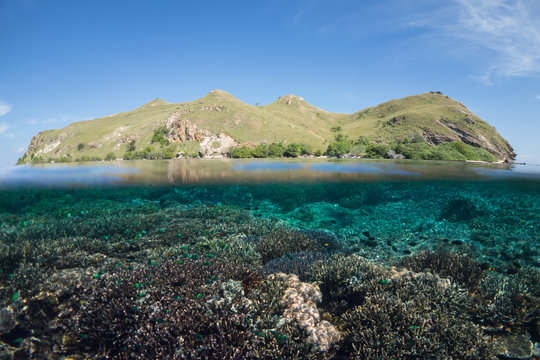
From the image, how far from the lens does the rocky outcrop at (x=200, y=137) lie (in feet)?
246

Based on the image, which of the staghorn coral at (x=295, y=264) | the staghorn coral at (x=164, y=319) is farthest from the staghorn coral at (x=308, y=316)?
the staghorn coral at (x=295, y=264)

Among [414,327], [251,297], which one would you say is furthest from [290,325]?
[414,327]

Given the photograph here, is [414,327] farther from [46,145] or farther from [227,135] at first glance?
[46,145]

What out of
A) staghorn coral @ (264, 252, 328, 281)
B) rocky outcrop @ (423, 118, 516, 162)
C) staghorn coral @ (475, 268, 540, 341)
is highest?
rocky outcrop @ (423, 118, 516, 162)

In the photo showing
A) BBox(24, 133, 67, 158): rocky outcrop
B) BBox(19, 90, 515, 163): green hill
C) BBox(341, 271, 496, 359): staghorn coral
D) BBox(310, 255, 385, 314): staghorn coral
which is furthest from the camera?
BBox(24, 133, 67, 158): rocky outcrop

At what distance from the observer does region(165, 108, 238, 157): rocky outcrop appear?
246 feet

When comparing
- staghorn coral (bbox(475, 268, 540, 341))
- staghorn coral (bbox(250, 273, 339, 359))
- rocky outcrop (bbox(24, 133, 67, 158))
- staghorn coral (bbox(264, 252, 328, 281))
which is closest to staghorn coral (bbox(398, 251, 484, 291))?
staghorn coral (bbox(475, 268, 540, 341))

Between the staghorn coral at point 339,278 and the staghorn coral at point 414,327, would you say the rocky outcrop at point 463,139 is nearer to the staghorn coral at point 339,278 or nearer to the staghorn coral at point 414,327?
the staghorn coral at point 339,278

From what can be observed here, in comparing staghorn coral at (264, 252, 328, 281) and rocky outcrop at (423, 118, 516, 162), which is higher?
rocky outcrop at (423, 118, 516, 162)

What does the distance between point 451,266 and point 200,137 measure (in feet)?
273

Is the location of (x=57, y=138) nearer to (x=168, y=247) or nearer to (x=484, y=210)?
(x=168, y=247)

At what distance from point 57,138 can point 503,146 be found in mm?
191333

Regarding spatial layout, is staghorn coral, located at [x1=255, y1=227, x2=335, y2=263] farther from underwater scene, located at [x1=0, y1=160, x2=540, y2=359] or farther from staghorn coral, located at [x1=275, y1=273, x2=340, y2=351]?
staghorn coral, located at [x1=275, y1=273, x2=340, y2=351]

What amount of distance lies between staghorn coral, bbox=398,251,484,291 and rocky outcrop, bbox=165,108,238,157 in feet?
224
